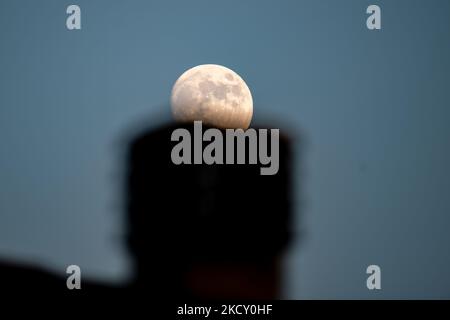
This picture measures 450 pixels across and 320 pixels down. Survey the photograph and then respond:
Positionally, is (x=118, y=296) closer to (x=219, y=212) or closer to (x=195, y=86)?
(x=195, y=86)

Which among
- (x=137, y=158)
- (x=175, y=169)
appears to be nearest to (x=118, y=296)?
(x=137, y=158)

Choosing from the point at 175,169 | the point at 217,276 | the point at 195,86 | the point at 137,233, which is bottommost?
the point at 217,276

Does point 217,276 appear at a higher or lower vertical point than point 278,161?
lower

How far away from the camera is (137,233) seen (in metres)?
43.2

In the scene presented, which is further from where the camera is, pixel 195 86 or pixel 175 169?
pixel 175 169

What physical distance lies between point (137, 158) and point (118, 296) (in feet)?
50.2

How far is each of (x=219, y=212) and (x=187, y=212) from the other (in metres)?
3.05
